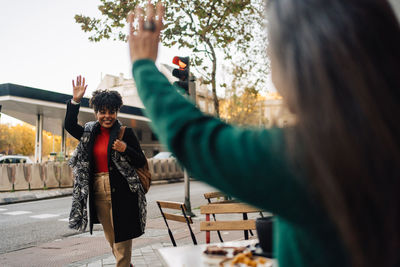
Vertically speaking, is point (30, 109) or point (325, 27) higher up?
point (30, 109)

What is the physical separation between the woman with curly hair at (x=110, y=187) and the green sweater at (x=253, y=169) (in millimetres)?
3183

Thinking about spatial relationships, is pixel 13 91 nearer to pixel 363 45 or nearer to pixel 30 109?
pixel 30 109

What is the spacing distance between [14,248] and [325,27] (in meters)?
7.58

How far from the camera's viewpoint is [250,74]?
50.8ft

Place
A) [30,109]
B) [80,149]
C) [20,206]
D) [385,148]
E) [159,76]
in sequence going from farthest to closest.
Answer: [30,109] → [20,206] → [80,149] → [159,76] → [385,148]

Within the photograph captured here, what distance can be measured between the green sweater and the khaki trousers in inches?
128

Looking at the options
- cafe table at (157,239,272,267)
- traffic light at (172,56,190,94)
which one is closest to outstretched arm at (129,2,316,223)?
cafe table at (157,239,272,267)

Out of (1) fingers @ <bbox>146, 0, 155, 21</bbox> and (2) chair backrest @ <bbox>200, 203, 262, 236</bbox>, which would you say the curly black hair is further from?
(1) fingers @ <bbox>146, 0, 155, 21</bbox>

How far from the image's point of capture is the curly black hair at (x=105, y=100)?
14.1 ft

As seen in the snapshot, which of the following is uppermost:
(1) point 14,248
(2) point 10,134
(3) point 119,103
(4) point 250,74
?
(2) point 10,134

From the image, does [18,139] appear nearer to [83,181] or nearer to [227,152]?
[83,181]

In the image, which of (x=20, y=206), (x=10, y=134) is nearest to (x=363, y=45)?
(x=20, y=206)

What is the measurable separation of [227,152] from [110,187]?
335cm

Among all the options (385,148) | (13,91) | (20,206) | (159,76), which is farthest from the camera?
(13,91)
